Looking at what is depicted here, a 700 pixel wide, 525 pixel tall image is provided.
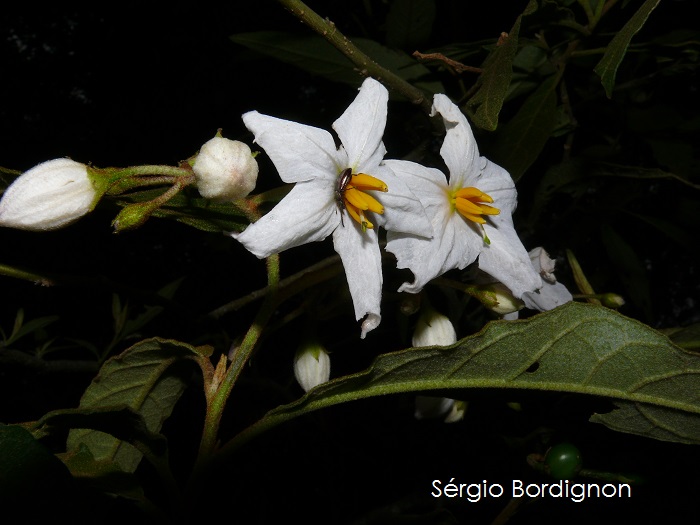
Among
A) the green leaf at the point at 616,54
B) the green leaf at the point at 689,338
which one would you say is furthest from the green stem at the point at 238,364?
the green leaf at the point at 689,338

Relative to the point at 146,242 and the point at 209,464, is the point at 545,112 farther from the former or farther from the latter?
the point at 146,242

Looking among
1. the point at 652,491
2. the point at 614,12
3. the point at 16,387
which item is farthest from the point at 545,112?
the point at 16,387

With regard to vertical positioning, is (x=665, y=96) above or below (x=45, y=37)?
below

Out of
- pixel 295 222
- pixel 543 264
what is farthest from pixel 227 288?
pixel 295 222

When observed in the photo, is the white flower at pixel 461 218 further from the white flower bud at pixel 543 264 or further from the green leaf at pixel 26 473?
the green leaf at pixel 26 473

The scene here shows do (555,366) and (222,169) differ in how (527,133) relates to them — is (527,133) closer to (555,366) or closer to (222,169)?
(555,366)

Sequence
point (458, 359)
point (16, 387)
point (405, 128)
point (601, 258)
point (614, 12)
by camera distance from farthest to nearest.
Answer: point (16, 387), point (601, 258), point (405, 128), point (614, 12), point (458, 359)

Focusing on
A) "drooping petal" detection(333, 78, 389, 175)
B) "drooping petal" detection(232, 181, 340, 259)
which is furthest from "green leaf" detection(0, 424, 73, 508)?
"drooping petal" detection(333, 78, 389, 175)
